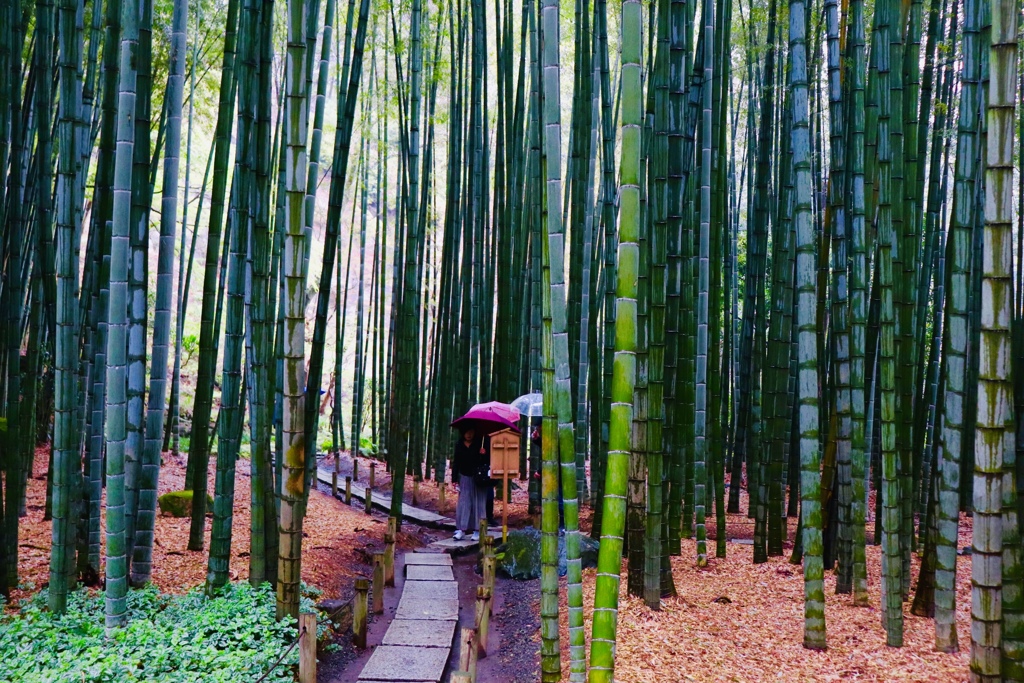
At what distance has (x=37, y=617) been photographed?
304 cm

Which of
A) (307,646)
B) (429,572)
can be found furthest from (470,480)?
(307,646)

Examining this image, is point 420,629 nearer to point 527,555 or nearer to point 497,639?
point 497,639

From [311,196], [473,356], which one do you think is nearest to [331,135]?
[473,356]

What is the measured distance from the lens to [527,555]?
14.9 ft

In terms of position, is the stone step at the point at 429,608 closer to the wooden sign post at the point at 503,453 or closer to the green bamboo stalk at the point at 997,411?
the wooden sign post at the point at 503,453

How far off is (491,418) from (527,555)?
1169mm

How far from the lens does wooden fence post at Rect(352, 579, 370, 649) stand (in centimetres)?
344

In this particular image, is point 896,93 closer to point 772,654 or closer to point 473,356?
point 772,654

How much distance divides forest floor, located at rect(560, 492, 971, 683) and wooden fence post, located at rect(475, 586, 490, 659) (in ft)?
1.12

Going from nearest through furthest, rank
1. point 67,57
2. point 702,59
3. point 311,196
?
1. point 67,57
2. point 311,196
3. point 702,59

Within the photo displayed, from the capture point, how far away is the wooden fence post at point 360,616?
344 centimetres

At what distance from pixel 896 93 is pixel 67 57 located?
10.1 feet

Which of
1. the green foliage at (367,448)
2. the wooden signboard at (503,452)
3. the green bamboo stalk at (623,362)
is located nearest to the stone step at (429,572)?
the wooden signboard at (503,452)

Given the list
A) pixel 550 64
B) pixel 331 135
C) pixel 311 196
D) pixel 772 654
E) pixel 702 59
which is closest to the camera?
pixel 550 64
